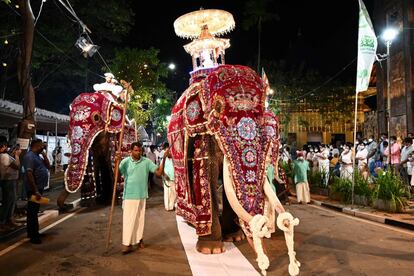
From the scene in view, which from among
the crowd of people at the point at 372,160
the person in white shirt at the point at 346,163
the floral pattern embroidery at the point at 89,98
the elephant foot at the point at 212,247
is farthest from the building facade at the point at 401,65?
the elephant foot at the point at 212,247

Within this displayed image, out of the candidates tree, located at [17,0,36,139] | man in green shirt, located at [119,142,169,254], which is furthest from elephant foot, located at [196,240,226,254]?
tree, located at [17,0,36,139]

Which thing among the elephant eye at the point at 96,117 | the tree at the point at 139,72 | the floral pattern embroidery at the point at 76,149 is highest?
the tree at the point at 139,72

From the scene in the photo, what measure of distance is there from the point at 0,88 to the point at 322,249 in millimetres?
20882

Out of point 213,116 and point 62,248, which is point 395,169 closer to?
point 213,116

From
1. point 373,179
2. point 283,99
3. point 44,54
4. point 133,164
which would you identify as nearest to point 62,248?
point 133,164

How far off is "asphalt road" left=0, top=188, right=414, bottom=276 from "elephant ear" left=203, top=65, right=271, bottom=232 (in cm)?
114

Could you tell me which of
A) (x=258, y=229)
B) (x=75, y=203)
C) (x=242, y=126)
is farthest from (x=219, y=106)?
(x=75, y=203)

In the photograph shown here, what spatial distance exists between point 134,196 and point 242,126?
2200 millimetres

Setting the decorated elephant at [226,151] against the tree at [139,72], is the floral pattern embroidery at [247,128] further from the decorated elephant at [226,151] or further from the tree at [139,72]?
the tree at [139,72]

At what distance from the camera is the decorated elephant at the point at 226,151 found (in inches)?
190

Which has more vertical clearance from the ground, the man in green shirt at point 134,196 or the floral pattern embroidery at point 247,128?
the floral pattern embroidery at point 247,128

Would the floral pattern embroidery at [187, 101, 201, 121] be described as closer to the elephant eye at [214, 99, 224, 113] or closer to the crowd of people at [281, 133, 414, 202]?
the elephant eye at [214, 99, 224, 113]

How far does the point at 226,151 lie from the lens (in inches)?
200

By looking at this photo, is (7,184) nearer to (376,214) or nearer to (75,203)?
(75,203)
